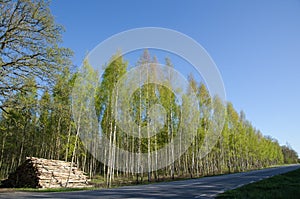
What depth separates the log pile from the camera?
14.7 metres

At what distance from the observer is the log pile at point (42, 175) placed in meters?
14.7

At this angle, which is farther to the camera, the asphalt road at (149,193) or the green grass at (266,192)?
the asphalt road at (149,193)

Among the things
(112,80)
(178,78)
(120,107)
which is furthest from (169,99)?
(112,80)

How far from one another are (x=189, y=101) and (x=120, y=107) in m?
9.81

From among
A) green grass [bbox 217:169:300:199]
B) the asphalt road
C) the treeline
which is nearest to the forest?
the treeline

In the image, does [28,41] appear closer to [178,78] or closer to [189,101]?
[178,78]

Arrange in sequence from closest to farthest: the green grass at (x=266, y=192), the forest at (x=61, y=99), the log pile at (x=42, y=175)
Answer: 1. the green grass at (x=266, y=192)
2. the forest at (x=61, y=99)
3. the log pile at (x=42, y=175)

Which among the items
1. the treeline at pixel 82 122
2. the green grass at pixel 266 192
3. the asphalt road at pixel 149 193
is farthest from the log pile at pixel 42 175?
the green grass at pixel 266 192

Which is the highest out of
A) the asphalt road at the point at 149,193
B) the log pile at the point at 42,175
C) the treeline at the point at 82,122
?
the treeline at the point at 82,122

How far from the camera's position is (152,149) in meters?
27.4

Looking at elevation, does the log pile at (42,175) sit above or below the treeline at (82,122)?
below

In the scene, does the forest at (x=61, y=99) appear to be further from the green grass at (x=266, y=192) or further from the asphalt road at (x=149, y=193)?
the green grass at (x=266, y=192)

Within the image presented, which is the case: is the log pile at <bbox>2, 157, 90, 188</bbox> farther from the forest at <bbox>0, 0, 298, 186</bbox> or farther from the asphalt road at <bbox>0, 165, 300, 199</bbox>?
the asphalt road at <bbox>0, 165, 300, 199</bbox>

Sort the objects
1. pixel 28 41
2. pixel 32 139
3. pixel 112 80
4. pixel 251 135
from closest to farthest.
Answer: pixel 28 41
pixel 112 80
pixel 32 139
pixel 251 135
